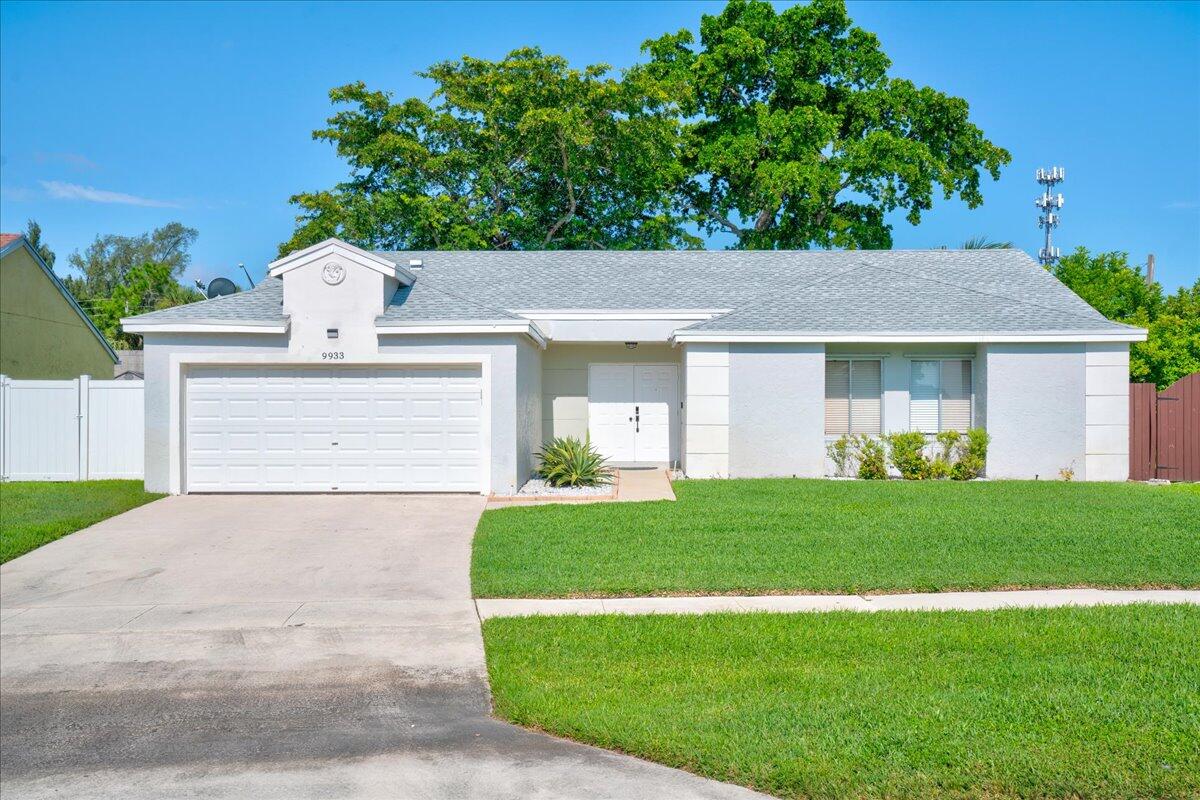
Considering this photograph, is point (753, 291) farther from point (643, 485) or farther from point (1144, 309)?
point (1144, 309)

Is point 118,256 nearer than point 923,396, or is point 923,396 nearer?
point 923,396

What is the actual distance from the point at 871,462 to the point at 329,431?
32.4ft

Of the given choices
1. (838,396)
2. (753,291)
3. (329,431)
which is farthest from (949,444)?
(329,431)

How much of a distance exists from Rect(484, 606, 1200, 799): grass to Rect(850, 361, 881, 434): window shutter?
34.5ft

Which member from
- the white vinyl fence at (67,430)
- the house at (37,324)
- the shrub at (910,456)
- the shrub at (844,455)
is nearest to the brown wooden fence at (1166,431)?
the shrub at (910,456)

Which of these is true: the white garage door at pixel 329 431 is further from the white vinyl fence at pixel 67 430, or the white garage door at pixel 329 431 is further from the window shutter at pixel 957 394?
the window shutter at pixel 957 394

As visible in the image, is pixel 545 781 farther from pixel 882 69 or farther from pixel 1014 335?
pixel 882 69

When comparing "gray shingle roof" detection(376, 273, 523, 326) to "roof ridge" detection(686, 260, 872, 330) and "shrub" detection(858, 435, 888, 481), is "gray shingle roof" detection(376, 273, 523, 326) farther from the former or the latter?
"shrub" detection(858, 435, 888, 481)

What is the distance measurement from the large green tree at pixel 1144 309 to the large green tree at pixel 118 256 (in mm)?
53190

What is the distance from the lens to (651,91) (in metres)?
28.5

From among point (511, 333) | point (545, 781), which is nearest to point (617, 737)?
point (545, 781)

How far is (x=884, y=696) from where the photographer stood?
638cm

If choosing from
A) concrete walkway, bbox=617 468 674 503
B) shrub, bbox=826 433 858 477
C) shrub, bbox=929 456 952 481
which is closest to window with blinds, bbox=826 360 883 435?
shrub, bbox=826 433 858 477

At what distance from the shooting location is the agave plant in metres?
17.6
